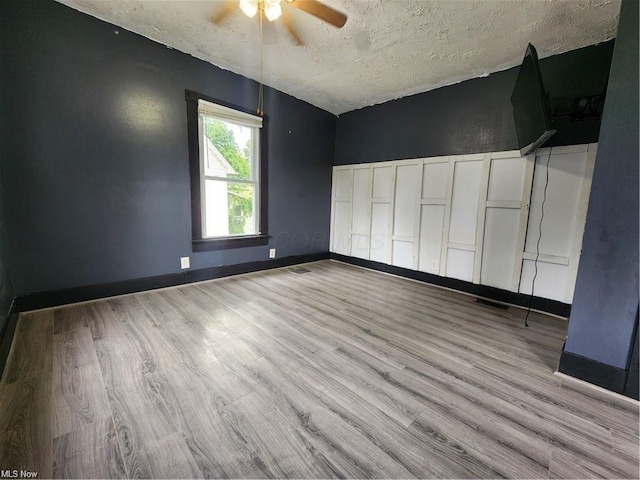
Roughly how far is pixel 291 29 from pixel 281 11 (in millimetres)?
316

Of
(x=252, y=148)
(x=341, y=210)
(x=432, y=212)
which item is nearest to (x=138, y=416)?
(x=252, y=148)

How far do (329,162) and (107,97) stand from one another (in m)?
3.00

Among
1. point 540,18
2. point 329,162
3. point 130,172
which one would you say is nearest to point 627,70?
point 540,18

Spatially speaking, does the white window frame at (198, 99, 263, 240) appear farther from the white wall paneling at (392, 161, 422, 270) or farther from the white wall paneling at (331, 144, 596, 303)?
the white wall paneling at (392, 161, 422, 270)

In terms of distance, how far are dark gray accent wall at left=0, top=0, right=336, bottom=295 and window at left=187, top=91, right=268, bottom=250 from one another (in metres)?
0.12

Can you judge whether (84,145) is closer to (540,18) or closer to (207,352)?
(207,352)

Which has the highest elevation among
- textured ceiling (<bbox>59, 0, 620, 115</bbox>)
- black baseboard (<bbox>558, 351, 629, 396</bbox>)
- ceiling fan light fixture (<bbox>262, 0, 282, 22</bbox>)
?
textured ceiling (<bbox>59, 0, 620, 115</bbox>)

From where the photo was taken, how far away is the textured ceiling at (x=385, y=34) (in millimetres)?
2021

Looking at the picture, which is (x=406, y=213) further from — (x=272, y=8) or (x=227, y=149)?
(x=272, y=8)

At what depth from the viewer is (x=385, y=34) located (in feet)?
7.64

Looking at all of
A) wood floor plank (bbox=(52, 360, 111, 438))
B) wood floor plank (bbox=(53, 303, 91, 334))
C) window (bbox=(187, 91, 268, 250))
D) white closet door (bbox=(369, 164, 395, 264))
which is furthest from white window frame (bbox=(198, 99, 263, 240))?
wood floor plank (bbox=(52, 360, 111, 438))

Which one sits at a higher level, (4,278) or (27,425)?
(4,278)

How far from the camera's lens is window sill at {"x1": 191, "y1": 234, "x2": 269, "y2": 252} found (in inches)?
125

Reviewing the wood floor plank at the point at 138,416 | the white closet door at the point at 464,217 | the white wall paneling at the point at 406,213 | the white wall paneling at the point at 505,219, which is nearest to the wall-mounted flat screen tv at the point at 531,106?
the white wall paneling at the point at 505,219
